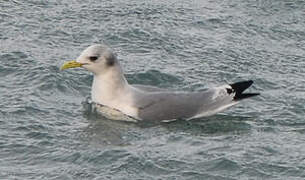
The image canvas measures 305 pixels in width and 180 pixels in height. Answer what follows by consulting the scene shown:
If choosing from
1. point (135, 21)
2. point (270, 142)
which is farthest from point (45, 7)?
point (270, 142)

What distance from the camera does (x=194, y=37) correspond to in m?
18.5

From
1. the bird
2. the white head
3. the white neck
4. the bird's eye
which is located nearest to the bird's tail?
the bird

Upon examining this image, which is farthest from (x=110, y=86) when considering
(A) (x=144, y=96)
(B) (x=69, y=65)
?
(B) (x=69, y=65)

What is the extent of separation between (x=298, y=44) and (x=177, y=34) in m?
2.26

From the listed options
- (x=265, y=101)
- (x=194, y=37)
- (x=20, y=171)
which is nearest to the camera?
(x=20, y=171)

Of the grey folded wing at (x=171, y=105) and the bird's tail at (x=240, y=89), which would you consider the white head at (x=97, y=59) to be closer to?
the grey folded wing at (x=171, y=105)

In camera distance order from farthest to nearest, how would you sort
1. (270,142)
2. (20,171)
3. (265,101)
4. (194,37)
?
1. (194,37)
2. (265,101)
3. (270,142)
4. (20,171)

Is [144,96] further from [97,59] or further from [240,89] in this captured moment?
[240,89]

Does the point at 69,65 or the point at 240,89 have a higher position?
the point at 69,65

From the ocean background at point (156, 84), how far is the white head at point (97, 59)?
0.68 meters

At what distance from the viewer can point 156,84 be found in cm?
1642

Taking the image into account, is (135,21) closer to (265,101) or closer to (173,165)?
(265,101)

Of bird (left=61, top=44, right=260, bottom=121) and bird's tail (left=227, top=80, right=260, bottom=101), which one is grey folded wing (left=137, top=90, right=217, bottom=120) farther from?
bird's tail (left=227, top=80, right=260, bottom=101)

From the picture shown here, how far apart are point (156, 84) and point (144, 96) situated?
1.57 metres
